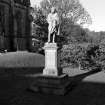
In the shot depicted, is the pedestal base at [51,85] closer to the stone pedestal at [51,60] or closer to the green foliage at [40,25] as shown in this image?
the stone pedestal at [51,60]

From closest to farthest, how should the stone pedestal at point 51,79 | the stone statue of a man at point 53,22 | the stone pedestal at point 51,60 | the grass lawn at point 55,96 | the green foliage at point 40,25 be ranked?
the grass lawn at point 55,96 → the stone pedestal at point 51,79 → the stone pedestal at point 51,60 → the stone statue of a man at point 53,22 → the green foliage at point 40,25

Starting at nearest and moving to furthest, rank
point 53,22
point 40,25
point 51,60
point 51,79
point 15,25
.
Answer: point 51,79 < point 51,60 < point 53,22 < point 15,25 < point 40,25

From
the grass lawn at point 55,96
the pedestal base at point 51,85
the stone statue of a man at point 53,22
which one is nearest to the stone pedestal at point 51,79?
the pedestal base at point 51,85

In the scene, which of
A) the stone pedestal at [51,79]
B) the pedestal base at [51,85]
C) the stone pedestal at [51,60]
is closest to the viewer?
the pedestal base at [51,85]

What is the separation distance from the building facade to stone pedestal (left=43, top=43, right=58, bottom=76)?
1924 centimetres

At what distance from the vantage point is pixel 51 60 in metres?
11.2

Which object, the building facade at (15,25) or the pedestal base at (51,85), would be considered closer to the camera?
Answer: the pedestal base at (51,85)

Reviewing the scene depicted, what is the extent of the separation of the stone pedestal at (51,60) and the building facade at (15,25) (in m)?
19.2

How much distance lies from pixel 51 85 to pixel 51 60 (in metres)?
1.57

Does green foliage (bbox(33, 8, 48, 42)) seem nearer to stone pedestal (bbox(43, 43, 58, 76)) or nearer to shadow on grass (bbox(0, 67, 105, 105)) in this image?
stone pedestal (bbox(43, 43, 58, 76))

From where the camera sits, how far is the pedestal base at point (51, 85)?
10047 millimetres

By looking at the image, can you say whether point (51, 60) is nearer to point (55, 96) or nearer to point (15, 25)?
point (55, 96)

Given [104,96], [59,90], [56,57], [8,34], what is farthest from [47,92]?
[8,34]

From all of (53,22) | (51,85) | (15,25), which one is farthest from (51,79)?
(15,25)
